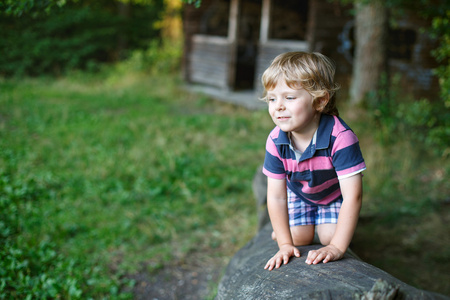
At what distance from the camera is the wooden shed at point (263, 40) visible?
8.72 metres

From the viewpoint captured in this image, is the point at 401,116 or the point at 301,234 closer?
the point at 301,234

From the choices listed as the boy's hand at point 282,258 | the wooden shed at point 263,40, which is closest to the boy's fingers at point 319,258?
the boy's hand at point 282,258

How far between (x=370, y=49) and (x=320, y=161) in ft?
16.4

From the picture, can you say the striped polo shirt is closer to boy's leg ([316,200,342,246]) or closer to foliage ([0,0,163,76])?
boy's leg ([316,200,342,246])

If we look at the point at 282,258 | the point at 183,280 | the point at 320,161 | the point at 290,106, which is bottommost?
the point at 183,280

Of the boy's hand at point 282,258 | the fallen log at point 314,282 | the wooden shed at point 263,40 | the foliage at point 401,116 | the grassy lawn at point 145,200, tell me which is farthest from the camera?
the wooden shed at point 263,40

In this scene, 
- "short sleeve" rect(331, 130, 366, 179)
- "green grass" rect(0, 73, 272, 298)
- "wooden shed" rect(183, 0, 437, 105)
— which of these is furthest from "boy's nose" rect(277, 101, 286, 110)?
"wooden shed" rect(183, 0, 437, 105)

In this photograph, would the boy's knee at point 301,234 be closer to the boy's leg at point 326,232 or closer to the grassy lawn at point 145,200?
the boy's leg at point 326,232

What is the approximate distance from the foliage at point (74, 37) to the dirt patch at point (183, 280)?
30.8 feet

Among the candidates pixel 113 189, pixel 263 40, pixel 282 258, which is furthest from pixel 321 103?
pixel 263 40

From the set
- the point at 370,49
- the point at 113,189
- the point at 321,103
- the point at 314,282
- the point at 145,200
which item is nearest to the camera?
the point at 314,282

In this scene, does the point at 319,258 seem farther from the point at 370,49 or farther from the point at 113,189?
the point at 370,49

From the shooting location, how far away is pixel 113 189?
497 centimetres

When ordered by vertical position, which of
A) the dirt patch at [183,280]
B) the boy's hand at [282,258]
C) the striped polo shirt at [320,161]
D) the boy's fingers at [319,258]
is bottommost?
the dirt patch at [183,280]
